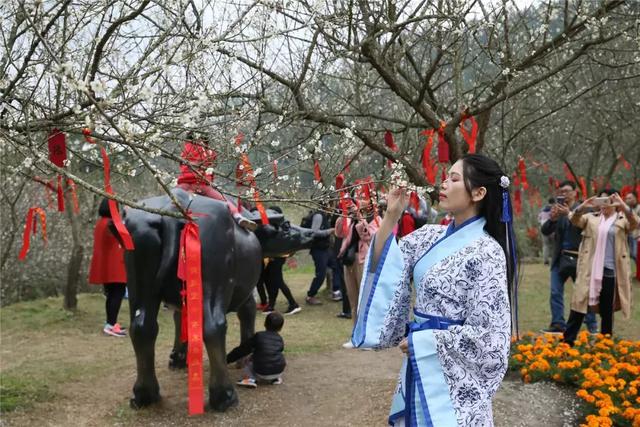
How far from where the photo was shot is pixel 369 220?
907 cm

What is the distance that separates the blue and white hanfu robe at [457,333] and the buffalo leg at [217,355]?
2459 millimetres

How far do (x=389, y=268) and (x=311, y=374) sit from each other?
399 centimetres

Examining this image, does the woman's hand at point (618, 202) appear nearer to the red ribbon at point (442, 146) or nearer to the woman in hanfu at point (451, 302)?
the red ribbon at point (442, 146)

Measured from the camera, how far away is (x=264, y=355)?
6.53 m

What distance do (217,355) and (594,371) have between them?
10.1 feet

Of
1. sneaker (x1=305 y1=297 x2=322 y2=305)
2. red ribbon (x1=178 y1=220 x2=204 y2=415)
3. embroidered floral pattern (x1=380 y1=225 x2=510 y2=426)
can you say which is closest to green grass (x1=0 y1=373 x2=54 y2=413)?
red ribbon (x1=178 y1=220 x2=204 y2=415)

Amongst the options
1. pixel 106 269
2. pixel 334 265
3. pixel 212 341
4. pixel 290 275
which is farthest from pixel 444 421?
pixel 290 275

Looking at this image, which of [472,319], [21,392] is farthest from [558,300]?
[21,392]

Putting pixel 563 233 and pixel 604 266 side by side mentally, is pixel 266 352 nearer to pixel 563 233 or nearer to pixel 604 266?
pixel 604 266

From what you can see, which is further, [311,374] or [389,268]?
[311,374]

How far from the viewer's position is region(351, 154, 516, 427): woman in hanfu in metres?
3.11

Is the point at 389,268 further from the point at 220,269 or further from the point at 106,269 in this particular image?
the point at 106,269

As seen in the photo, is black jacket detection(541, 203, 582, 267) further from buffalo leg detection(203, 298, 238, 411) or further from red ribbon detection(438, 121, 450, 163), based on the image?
buffalo leg detection(203, 298, 238, 411)

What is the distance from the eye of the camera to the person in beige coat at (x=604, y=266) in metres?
6.90
